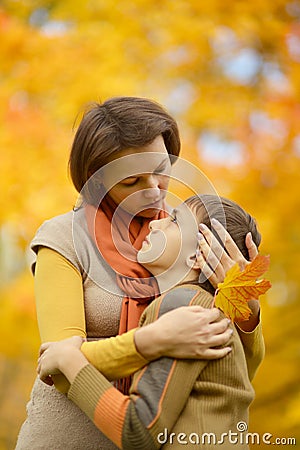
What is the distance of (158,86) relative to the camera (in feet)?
13.3

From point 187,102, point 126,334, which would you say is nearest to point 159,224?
point 126,334

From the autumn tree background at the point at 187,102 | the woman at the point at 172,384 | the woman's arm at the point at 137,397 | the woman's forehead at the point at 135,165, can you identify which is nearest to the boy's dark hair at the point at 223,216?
the woman at the point at 172,384

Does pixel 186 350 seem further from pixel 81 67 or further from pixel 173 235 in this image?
pixel 81 67

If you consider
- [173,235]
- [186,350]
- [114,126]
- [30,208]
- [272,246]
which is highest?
[114,126]

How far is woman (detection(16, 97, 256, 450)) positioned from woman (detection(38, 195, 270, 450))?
0.21 feet

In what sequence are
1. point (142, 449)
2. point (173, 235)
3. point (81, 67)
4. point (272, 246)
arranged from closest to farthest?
point (142, 449) < point (173, 235) < point (272, 246) < point (81, 67)

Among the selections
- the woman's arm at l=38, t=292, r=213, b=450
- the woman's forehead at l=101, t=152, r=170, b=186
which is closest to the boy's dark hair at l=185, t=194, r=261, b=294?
the woman's forehead at l=101, t=152, r=170, b=186

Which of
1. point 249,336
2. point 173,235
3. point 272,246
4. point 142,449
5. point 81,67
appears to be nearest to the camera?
point 142,449

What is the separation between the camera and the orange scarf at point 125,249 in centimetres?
149

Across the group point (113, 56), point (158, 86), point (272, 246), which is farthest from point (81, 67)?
point (272, 246)

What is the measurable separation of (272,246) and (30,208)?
130 centimetres

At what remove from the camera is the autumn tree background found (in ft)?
12.3

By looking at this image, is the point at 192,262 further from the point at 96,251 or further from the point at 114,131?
the point at 114,131

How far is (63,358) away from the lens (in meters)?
1.35
